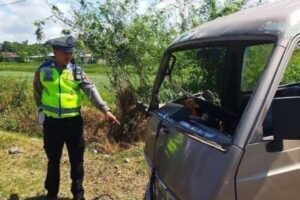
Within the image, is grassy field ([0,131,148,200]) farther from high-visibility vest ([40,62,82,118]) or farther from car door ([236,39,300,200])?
car door ([236,39,300,200])

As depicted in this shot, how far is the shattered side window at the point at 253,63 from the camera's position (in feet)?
8.47

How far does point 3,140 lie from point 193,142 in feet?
20.1

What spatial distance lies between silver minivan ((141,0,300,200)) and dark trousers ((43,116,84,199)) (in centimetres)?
173

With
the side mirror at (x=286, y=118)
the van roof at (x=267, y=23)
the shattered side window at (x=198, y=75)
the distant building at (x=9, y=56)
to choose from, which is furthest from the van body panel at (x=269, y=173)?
the distant building at (x=9, y=56)

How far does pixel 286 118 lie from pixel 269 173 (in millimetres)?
290

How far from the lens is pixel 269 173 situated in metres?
2.30

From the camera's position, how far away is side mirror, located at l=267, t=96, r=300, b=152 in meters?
2.16

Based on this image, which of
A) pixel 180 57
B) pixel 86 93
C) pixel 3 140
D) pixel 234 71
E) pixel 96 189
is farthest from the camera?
pixel 3 140

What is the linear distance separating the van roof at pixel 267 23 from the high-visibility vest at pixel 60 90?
88.2 inches

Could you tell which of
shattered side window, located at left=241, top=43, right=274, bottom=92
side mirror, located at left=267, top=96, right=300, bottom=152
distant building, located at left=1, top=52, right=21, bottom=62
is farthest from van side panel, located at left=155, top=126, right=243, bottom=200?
distant building, located at left=1, top=52, right=21, bottom=62

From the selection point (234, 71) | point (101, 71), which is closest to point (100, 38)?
point (101, 71)

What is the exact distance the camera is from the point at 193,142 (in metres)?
2.67

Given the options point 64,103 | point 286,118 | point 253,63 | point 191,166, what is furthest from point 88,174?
point 286,118

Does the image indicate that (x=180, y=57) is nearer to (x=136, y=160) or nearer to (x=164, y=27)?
(x=136, y=160)
